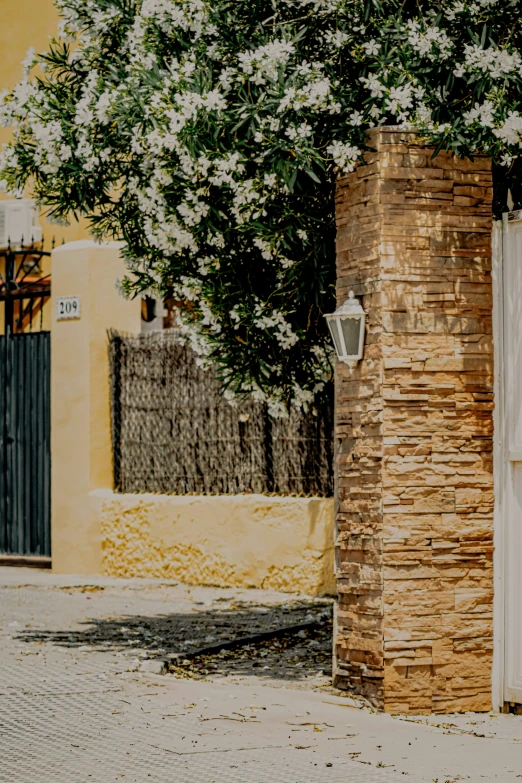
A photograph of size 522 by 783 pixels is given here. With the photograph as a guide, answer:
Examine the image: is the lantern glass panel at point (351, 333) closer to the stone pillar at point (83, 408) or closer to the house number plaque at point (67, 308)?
the stone pillar at point (83, 408)

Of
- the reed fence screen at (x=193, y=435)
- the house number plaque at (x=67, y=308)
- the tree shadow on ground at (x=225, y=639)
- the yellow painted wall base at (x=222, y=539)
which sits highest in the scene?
the house number plaque at (x=67, y=308)

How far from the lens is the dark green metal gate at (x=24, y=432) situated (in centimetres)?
1363

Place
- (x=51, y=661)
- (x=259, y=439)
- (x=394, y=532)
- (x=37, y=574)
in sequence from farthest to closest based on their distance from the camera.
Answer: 1. (x=37, y=574)
2. (x=259, y=439)
3. (x=51, y=661)
4. (x=394, y=532)

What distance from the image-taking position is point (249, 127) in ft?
24.0

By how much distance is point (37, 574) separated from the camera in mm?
13148

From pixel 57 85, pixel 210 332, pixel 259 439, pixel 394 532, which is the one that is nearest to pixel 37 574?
pixel 259 439

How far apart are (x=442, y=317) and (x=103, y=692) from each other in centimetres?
274

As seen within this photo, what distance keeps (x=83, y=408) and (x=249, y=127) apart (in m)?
6.30

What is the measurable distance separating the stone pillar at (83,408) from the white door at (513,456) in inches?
261

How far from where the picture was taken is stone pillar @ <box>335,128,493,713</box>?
22.8 feet

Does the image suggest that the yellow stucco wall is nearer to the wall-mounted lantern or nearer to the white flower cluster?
the wall-mounted lantern

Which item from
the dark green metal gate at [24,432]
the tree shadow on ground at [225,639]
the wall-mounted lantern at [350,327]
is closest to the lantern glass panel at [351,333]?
the wall-mounted lantern at [350,327]

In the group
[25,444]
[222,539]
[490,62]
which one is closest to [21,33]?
[25,444]

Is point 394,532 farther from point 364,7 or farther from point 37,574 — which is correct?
point 37,574
